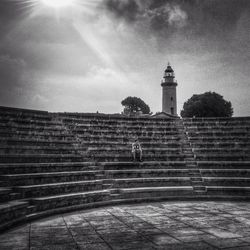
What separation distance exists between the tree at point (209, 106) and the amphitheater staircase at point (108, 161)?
44.0 metres

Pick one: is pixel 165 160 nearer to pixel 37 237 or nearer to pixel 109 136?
pixel 109 136

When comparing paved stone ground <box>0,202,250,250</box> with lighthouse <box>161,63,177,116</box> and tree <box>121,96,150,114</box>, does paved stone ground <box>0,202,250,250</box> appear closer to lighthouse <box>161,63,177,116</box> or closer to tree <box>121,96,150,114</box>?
lighthouse <box>161,63,177,116</box>

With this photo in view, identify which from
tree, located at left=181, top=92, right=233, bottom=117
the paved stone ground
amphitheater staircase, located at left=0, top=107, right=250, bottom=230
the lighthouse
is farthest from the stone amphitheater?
the lighthouse

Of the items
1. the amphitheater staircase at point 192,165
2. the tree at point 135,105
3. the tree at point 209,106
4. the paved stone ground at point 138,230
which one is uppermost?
the tree at point 135,105

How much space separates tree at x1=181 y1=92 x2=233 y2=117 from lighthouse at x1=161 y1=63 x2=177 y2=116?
8685 mm

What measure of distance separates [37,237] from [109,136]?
8.76m

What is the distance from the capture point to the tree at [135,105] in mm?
80688

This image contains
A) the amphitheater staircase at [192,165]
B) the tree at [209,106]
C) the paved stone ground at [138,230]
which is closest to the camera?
the paved stone ground at [138,230]

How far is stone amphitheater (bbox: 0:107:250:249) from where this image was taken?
8.88 m

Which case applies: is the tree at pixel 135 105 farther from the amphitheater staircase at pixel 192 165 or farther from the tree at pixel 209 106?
the amphitheater staircase at pixel 192 165

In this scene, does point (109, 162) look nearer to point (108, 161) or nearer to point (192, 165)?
point (108, 161)

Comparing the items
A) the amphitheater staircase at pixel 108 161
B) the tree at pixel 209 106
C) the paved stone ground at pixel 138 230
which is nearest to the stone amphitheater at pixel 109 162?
the amphitheater staircase at pixel 108 161

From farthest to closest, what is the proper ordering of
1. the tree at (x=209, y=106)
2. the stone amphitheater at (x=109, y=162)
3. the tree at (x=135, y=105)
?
the tree at (x=135, y=105)
the tree at (x=209, y=106)
the stone amphitheater at (x=109, y=162)

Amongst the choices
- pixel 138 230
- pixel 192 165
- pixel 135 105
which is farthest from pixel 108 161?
pixel 135 105
